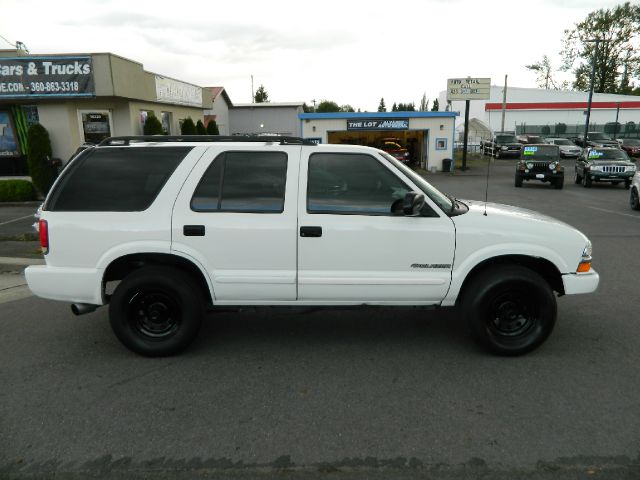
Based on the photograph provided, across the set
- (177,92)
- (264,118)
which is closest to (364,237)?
(177,92)

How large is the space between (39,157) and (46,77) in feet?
8.32

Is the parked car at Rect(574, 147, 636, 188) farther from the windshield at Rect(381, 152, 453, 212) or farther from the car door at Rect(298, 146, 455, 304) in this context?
the car door at Rect(298, 146, 455, 304)

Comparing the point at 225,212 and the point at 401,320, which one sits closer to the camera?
the point at 225,212

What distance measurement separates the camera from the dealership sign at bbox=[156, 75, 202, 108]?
19.9 metres

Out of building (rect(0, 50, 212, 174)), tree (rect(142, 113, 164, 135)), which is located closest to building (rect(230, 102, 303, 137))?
building (rect(0, 50, 212, 174))

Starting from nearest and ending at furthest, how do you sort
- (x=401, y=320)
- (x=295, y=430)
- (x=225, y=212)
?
(x=295, y=430) → (x=225, y=212) → (x=401, y=320)

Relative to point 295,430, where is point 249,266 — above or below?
above

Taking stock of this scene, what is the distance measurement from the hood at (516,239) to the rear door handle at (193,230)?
2163 mm

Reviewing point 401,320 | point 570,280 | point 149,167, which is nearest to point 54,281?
point 149,167

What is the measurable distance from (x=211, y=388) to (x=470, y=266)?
7.80 ft

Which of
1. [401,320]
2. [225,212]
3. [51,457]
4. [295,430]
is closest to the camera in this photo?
[51,457]

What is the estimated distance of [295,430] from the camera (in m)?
3.35

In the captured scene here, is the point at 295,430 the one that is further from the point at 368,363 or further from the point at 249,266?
the point at 249,266

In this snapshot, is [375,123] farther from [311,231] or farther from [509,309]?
[311,231]
